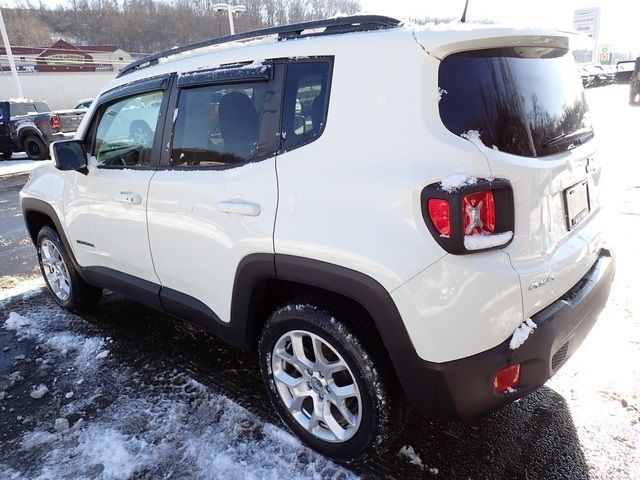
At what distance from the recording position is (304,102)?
2143 millimetres

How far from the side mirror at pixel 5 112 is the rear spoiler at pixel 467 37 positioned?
15837 mm

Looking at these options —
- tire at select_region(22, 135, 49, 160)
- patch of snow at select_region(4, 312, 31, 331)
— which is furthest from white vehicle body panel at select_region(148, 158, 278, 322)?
tire at select_region(22, 135, 49, 160)

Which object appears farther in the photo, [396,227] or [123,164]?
[123,164]

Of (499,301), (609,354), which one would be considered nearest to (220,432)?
(499,301)

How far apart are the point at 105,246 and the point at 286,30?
1.96 m

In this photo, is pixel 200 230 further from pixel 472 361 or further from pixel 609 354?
pixel 609 354

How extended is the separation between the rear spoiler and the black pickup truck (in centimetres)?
1387

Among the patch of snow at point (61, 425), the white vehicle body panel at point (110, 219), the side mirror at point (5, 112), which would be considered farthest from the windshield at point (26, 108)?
the patch of snow at point (61, 425)

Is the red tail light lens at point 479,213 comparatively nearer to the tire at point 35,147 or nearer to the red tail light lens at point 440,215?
the red tail light lens at point 440,215

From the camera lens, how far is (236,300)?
2.44m

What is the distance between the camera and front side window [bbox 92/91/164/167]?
9.56 feet

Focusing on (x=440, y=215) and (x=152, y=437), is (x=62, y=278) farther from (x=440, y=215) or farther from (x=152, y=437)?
(x=440, y=215)

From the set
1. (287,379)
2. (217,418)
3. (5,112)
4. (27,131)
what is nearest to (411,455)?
(287,379)

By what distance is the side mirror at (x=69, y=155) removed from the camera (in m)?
3.20
